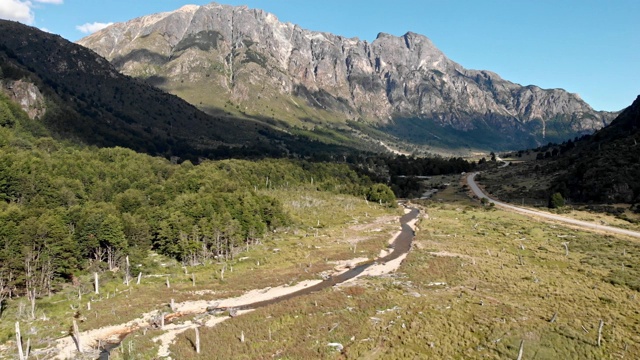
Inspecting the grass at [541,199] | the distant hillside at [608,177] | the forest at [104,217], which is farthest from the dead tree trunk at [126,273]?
the distant hillside at [608,177]

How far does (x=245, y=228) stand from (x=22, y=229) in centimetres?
4327

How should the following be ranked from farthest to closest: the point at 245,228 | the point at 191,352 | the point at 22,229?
1. the point at 245,228
2. the point at 22,229
3. the point at 191,352

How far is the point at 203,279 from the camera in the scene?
6594cm

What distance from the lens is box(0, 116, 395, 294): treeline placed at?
55.7 metres

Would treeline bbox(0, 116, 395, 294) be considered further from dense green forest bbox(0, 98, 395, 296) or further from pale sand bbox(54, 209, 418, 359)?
pale sand bbox(54, 209, 418, 359)

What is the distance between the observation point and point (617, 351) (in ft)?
122

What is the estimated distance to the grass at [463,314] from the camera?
38.8 metres

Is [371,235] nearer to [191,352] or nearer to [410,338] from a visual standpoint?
[410,338]

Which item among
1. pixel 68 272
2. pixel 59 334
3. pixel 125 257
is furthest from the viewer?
pixel 125 257

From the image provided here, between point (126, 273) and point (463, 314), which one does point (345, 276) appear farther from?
point (126, 273)

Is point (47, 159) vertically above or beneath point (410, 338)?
above

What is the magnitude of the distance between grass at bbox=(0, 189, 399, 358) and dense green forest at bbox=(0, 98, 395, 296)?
347cm

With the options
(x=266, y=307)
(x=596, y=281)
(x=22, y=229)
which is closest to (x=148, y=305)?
(x=266, y=307)

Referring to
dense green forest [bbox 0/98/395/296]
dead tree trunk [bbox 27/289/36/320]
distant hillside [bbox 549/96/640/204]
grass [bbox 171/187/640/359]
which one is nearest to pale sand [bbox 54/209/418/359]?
grass [bbox 171/187/640/359]
